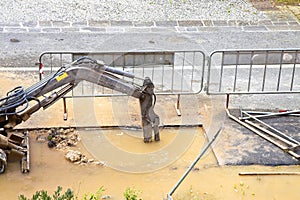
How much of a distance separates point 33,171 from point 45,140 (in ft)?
2.89

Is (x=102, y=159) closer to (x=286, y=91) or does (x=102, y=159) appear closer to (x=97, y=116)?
(x=97, y=116)

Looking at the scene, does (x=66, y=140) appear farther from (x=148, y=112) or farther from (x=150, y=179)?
(x=150, y=179)

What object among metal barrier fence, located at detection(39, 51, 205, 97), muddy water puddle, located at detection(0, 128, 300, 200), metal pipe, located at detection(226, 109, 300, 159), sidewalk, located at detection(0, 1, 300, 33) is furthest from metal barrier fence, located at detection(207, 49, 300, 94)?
sidewalk, located at detection(0, 1, 300, 33)

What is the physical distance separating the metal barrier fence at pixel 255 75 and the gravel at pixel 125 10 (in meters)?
3.35

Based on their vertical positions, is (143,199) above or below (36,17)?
below

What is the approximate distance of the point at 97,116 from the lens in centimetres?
1030

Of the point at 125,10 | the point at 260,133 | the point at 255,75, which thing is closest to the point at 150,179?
the point at 260,133

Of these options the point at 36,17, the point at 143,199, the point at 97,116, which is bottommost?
the point at 143,199

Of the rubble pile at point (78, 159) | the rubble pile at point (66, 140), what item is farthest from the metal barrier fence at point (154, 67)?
the rubble pile at point (78, 159)

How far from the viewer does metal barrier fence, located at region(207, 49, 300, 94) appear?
37.1ft

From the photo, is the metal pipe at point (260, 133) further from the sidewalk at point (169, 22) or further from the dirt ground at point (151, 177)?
the sidewalk at point (169, 22)

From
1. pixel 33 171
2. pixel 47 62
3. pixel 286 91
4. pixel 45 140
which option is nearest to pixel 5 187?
pixel 33 171

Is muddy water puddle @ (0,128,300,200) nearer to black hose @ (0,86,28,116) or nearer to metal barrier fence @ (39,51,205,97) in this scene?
black hose @ (0,86,28,116)

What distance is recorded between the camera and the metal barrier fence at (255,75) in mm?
11305
